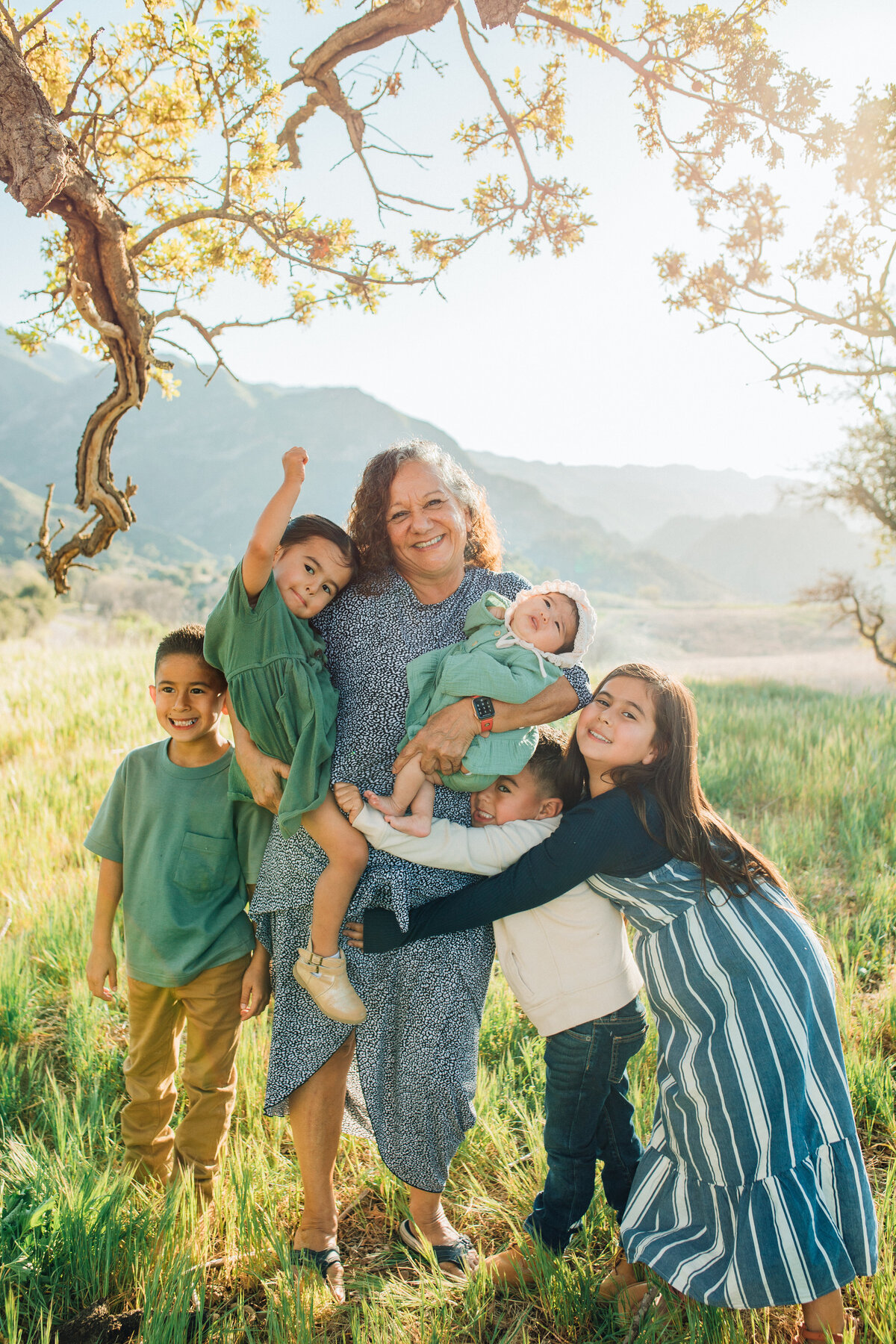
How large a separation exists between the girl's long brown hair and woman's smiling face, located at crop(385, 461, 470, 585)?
2.13 feet

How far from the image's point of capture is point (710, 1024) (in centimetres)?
180

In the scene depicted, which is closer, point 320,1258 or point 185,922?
point 320,1258

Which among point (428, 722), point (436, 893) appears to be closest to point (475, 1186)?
point (436, 893)

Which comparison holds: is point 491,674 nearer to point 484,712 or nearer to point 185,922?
point 484,712

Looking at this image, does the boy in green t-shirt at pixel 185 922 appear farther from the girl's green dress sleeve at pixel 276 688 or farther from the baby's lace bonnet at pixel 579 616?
the baby's lace bonnet at pixel 579 616

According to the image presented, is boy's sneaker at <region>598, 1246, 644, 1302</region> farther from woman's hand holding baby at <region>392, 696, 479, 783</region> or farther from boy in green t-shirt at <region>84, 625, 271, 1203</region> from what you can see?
woman's hand holding baby at <region>392, 696, 479, 783</region>

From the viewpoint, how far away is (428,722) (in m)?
2.12

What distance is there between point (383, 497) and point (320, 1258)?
7.54 feet

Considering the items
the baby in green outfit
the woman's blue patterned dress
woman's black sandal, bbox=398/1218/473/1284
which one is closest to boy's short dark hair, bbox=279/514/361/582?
the woman's blue patterned dress

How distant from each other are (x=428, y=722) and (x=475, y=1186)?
4.92 feet

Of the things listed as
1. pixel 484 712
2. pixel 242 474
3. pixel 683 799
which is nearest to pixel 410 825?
pixel 484 712

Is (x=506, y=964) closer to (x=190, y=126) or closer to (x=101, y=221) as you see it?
(x=101, y=221)

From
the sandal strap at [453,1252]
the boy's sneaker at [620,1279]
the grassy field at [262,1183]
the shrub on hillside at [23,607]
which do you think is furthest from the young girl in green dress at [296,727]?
the shrub on hillside at [23,607]

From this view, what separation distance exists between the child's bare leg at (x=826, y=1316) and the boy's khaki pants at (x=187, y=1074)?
166 centimetres
